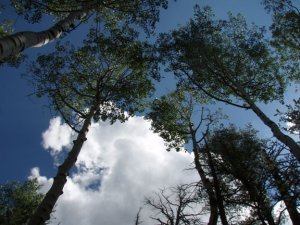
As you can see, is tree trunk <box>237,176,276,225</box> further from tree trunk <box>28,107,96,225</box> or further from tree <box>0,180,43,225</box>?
tree <box>0,180,43,225</box>


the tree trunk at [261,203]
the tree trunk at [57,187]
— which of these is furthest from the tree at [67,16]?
the tree trunk at [261,203]

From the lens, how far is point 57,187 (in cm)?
862

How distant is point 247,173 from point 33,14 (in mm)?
10608

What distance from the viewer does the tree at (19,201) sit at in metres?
23.3

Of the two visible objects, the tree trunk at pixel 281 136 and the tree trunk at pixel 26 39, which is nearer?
the tree trunk at pixel 26 39

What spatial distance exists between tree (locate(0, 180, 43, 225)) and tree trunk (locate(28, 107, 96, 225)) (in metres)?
15.4

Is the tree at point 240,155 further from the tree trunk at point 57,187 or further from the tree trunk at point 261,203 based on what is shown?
the tree trunk at point 57,187

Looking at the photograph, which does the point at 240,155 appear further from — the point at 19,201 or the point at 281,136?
the point at 19,201

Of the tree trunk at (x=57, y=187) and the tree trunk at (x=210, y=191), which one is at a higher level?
the tree trunk at (x=210, y=191)

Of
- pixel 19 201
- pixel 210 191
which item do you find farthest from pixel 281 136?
pixel 19 201

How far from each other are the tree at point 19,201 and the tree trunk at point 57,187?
50.6 ft

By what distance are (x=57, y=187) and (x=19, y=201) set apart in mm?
19613

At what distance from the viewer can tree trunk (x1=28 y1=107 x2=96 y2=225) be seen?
7.64m

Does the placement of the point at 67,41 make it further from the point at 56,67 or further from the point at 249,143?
the point at 249,143
